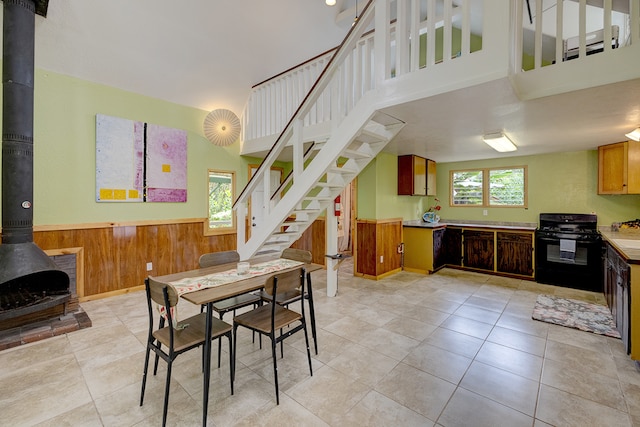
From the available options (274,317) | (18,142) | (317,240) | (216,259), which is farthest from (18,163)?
(317,240)

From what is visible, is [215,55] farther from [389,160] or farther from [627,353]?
[627,353]

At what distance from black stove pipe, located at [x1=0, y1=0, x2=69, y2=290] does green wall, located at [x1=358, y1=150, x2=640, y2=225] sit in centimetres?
448

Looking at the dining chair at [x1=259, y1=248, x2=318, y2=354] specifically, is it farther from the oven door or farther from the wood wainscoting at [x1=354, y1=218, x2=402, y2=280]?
the oven door

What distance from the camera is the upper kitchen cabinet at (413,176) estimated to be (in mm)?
5457

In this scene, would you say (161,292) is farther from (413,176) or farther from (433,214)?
(433,214)

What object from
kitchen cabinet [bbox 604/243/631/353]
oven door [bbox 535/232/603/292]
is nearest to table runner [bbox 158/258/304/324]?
kitchen cabinet [bbox 604/243/631/353]

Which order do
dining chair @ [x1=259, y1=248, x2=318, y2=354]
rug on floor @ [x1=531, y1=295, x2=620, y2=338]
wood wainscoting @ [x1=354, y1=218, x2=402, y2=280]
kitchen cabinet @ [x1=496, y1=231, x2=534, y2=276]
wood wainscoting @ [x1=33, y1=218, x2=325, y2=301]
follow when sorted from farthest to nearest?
wood wainscoting @ [x1=354, y1=218, x2=402, y2=280]
kitchen cabinet @ [x1=496, y1=231, x2=534, y2=276]
wood wainscoting @ [x1=33, y1=218, x2=325, y2=301]
rug on floor @ [x1=531, y1=295, x2=620, y2=338]
dining chair @ [x1=259, y1=248, x2=318, y2=354]

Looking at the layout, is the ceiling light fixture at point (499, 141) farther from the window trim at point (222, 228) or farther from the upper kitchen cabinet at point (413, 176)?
the window trim at point (222, 228)

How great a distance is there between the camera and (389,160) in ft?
17.8

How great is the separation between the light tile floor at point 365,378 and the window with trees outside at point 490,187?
116 inches

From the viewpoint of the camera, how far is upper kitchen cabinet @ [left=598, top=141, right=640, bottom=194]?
4.00 meters

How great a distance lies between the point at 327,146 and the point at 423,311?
2373 mm

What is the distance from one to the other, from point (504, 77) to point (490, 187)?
445cm

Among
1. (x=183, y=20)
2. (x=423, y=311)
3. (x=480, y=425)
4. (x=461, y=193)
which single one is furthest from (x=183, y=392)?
(x=461, y=193)
